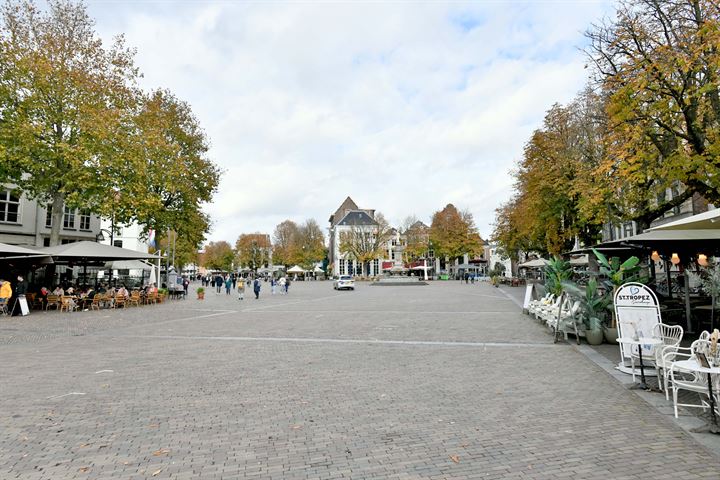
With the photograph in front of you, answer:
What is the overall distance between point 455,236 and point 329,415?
67.7m

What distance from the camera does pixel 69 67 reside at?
21.9m

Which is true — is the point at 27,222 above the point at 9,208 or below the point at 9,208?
below

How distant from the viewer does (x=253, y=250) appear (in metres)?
102

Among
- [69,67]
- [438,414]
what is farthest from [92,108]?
[438,414]

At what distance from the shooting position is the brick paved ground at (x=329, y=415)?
3.94 meters

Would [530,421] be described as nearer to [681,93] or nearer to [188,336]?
[188,336]

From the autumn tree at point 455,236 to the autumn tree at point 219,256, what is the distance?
55555 mm

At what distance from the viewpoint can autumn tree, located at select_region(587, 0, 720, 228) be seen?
1088 centimetres

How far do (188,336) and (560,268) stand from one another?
11398 mm

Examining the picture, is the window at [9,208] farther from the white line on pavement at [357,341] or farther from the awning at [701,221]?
the awning at [701,221]

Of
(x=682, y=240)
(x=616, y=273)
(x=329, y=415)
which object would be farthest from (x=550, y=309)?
(x=329, y=415)

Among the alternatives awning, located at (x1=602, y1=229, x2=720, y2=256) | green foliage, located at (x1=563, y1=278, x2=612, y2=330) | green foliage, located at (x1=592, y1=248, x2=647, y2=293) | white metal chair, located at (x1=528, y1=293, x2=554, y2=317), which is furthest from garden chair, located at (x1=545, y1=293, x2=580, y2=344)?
white metal chair, located at (x1=528, y1=293, x2=554, y2=317)

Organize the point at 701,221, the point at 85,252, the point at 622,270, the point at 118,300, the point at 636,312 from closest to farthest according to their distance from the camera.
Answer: the point at 701,221 → the point at 636,312 → the point at 622,270 → the point at 85,252 → the point at 118,300

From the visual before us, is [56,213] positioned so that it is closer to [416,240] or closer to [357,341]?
[357,341]
